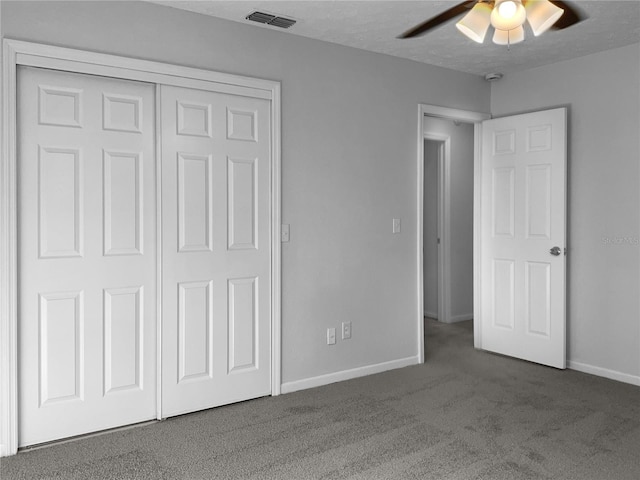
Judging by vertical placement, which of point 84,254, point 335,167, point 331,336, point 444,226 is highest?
point 335,167

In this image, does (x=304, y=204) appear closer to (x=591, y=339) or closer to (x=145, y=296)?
(x=145, y=296)

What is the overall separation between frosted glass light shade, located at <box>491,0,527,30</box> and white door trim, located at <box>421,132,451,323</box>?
3.83 metres

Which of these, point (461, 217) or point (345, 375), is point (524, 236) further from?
point (345, 375)

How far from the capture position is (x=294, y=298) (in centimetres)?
377

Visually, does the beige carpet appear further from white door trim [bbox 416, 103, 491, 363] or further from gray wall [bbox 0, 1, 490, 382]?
white door trim [bbox 416, 103, 491, 363]

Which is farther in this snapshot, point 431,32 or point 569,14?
point 431,32

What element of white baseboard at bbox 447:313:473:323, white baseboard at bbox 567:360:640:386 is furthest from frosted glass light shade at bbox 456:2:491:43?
white baseboard at bbox 447:313:473:323

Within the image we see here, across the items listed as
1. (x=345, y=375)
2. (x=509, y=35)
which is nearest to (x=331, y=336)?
(x=345, y=375)

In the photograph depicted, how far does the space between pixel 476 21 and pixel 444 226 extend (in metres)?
3.95

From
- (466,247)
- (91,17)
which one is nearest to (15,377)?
(91,17)

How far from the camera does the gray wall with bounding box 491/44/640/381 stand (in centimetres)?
396

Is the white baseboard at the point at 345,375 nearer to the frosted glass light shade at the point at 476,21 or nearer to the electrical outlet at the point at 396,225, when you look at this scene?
the electrical outlet at the point at 396,225

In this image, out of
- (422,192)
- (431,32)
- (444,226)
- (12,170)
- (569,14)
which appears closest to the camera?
(569,14)

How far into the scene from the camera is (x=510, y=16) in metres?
2.26
